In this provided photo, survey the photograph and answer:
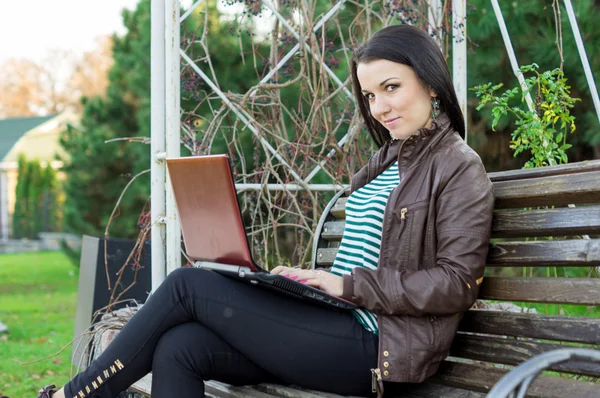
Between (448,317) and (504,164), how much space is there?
3.05 metres

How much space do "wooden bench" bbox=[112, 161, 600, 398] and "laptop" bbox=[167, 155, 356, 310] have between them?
12.7 inches

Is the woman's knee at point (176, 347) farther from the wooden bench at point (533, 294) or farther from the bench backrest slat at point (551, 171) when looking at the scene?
the bench backrest slat at point (551, 171)

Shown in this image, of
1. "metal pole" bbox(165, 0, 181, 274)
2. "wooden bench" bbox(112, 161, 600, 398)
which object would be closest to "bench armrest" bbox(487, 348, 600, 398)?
"wooden bench" bbox(112, 161, 600, 398)

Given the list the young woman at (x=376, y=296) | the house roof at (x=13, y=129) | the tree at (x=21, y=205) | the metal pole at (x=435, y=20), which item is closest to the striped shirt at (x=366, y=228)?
the young woman at (x=376, y=296)

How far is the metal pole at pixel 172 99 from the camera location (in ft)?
10.2

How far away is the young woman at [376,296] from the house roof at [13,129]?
21655 mm

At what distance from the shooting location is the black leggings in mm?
2004

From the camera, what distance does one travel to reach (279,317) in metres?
2.02

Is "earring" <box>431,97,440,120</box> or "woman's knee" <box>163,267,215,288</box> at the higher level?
"earring" <box>431,97,440,120</box>

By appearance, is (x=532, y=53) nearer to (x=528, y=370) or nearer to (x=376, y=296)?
(x=376, y=296)

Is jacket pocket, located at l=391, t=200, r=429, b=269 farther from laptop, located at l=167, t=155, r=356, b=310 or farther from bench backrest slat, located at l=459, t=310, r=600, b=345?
bench backrest slat, located at l=459, t=310, r=600, b=345

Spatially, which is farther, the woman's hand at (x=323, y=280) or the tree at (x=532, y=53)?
the tree at (x=532, y=53)

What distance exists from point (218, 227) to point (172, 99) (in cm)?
120

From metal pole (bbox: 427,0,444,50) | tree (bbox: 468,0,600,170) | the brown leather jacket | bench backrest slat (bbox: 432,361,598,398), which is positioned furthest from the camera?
tree (bbox: 468,0,600,170)
